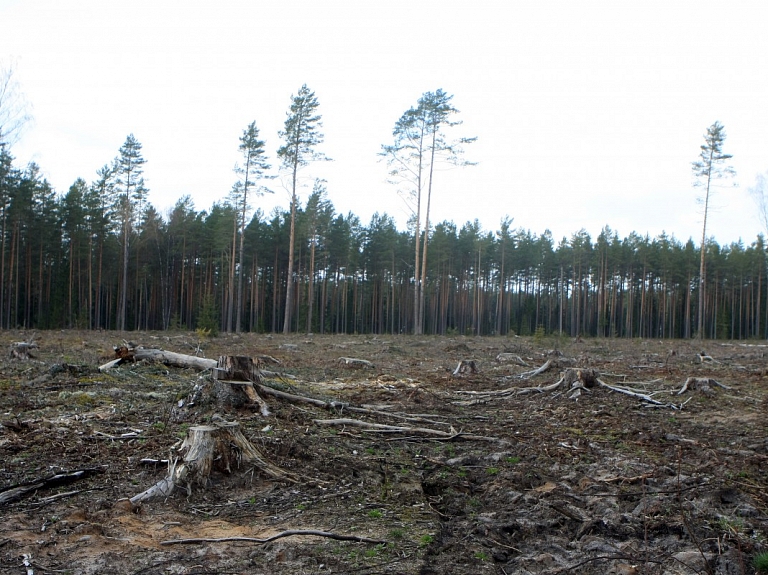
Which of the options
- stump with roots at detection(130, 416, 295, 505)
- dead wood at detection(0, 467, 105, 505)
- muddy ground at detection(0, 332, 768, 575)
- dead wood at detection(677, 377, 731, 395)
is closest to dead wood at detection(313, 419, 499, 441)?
muddy ground at detection(0, 332, 768, 575)

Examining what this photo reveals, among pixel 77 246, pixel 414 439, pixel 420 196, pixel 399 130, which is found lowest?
pixel 414 439

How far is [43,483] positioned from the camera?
4902mm

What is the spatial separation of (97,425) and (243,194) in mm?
A: 32228

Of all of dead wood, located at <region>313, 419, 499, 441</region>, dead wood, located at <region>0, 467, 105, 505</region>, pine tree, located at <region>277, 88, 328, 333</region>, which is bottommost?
dead wood, located at <region>313, 419, 499, 441</region>

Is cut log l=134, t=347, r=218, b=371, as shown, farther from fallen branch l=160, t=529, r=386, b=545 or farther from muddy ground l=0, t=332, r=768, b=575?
fallen branch l=160, t=529, r=386, b=545

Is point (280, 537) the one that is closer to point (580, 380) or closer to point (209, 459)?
point (209, 459)

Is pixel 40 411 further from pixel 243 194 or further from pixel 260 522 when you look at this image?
pixel 243 194

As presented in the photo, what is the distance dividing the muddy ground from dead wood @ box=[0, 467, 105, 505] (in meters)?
0.03

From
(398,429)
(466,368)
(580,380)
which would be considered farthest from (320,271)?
(398,429)

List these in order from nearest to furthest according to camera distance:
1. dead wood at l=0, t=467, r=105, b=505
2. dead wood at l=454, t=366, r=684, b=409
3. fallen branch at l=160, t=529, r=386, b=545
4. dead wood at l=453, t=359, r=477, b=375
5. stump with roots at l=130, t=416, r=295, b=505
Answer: fallen branch at l=160, t=529, r=386, b=545 → dead wood at l=0, t=467, r=105, b=505 → stump with roots at l=130, t=416, r=295, b=505 → dead wood at l=454, t=366, r=684, b=409 → dead wood at l=453, t=359, r=477, b=375

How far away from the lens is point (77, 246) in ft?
144

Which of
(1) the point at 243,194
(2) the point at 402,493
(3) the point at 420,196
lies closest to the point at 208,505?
(2) the point at 402,493

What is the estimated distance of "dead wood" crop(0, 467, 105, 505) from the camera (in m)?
4.58

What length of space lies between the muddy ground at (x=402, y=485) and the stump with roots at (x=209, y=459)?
0.08 metres
